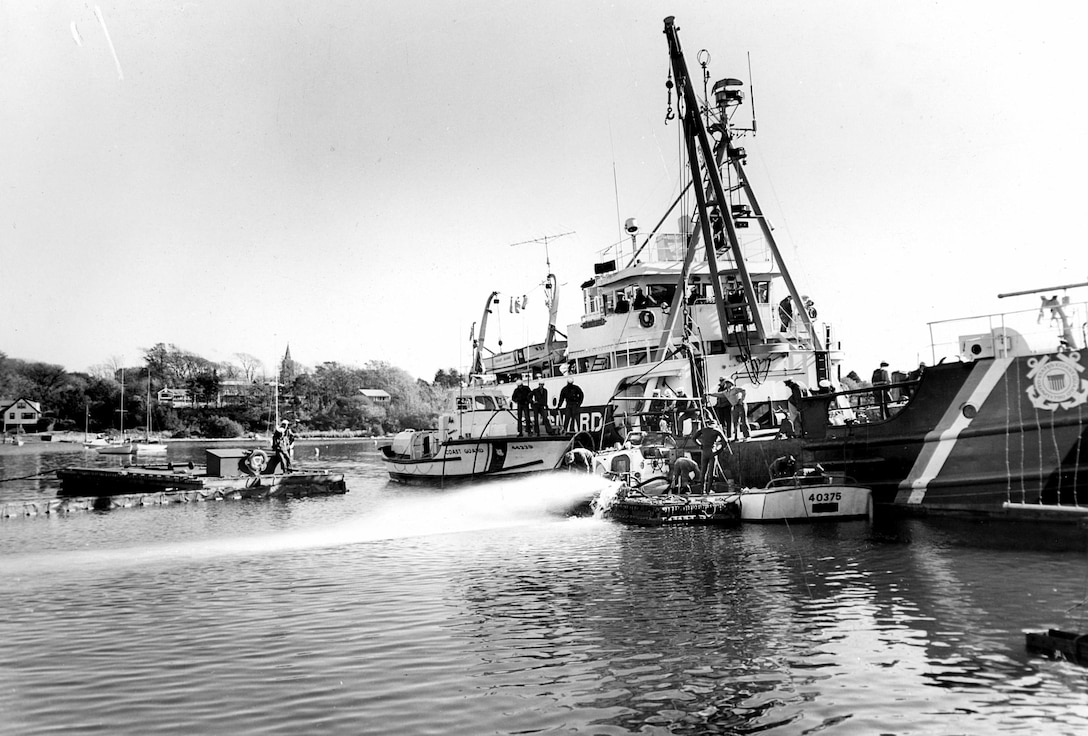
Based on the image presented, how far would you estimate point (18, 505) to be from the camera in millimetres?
20125

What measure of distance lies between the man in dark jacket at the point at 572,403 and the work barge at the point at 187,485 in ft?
25.8

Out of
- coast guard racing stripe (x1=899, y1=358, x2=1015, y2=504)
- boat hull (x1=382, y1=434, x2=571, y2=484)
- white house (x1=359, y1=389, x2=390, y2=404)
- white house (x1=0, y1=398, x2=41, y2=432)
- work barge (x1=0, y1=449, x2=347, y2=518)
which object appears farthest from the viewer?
white house (x1=359, y1=389, x2=390, y2=404)

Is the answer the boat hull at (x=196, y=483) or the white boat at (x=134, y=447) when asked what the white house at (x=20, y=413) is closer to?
the white boat at (x=134, y=447)

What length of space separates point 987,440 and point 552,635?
9562 mm

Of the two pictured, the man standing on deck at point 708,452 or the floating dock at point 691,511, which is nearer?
the floating dock at point 691,511

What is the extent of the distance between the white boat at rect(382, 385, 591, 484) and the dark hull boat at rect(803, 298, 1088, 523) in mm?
8877

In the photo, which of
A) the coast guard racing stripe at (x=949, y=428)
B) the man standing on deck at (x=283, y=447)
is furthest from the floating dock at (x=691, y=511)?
the man standing on deck at (x=283, y=447)

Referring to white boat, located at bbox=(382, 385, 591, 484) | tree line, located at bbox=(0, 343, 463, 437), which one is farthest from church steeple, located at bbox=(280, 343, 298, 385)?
white boat, located at bbox=(382, 385, 591, 484)

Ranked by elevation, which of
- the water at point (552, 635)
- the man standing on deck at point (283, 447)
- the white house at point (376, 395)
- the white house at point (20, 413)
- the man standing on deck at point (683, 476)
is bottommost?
the water at point (552, 635)

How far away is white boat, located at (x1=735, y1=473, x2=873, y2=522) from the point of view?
1490 centimetres

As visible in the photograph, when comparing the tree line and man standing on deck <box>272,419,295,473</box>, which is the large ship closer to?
man standing on deck <box>272,419,295,473</box>

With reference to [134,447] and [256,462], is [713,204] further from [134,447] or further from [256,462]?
[134,447]

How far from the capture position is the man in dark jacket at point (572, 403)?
23.0 metres

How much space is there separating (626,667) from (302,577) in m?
6.08
